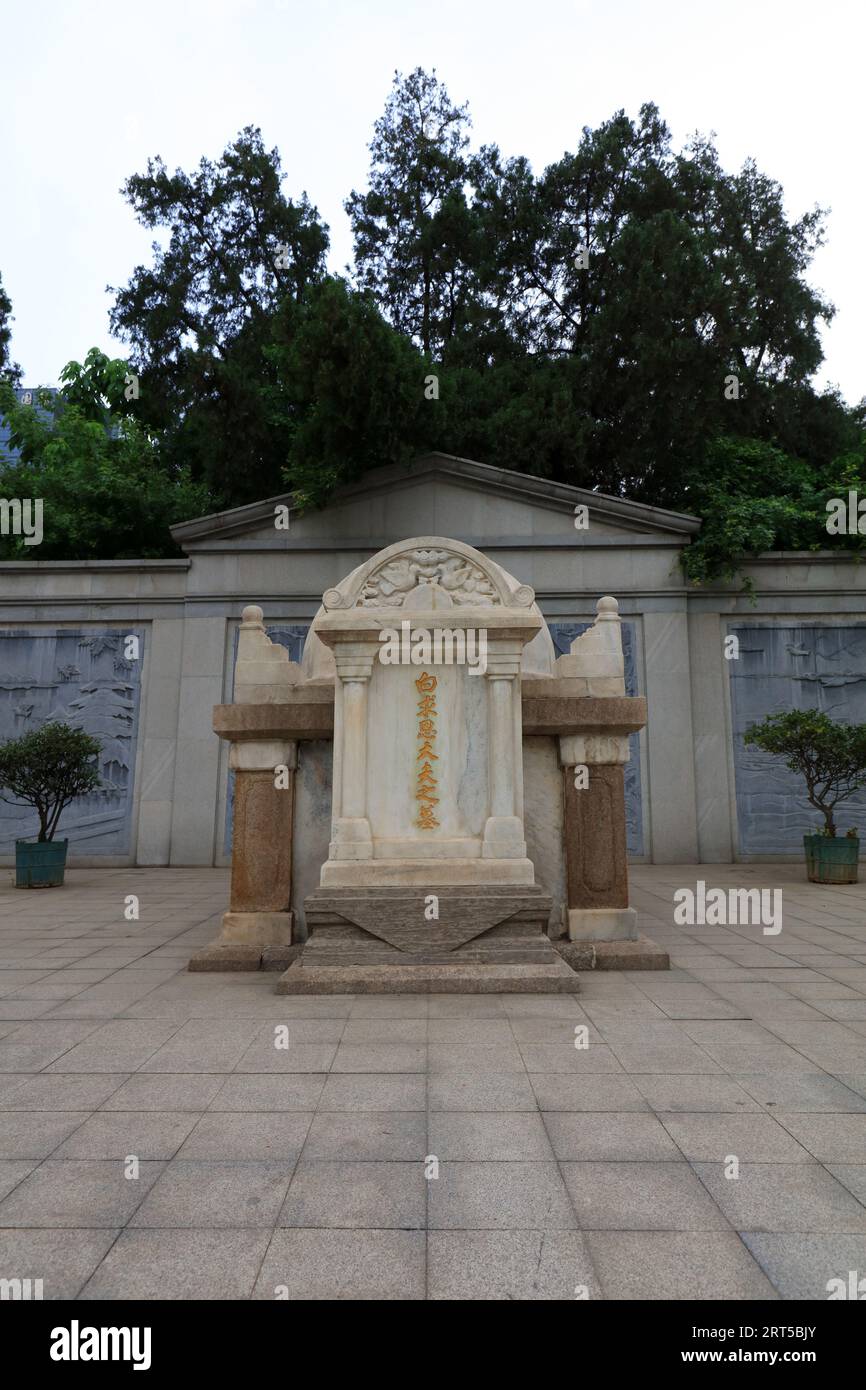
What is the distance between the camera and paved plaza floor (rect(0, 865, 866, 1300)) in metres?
2.20

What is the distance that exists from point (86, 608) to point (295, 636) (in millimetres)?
3317

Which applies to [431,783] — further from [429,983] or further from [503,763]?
[429,983]

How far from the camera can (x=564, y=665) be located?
21.0ft

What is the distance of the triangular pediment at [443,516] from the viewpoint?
12805mm

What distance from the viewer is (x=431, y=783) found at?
564cm

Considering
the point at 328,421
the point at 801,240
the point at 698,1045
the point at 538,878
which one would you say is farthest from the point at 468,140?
the point at 698,1045

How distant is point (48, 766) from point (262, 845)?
555 centimetres

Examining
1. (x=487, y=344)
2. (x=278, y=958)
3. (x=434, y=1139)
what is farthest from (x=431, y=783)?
(x=487, y=344)

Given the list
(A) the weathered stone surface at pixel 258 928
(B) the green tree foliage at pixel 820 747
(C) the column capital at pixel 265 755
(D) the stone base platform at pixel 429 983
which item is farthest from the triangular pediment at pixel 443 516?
(D) the stone base platform at pixel 429 983

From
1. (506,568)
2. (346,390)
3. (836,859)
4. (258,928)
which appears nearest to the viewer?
(258,928)

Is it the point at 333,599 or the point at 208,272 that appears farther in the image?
the point at 208,272

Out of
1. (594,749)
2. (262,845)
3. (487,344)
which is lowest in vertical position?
(262,845)

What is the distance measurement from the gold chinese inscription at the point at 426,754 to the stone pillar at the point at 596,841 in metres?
1.05

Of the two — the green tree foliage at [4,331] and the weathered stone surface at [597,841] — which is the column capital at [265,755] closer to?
the weathered stone surface at [597,841]
